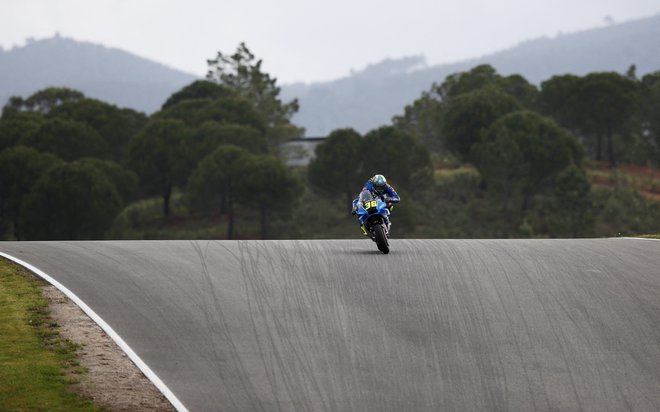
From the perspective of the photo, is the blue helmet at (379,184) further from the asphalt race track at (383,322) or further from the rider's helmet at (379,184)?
the asphalt race track at (383,322)

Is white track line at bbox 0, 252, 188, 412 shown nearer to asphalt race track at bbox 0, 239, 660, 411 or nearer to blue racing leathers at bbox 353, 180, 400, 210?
asphalt race track at bbox 0, 239, 660, 411

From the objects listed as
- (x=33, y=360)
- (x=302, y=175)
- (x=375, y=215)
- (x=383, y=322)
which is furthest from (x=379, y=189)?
(x=302, y=175)

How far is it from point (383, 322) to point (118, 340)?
12.7 ft

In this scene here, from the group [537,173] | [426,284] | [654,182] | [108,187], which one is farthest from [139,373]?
[654,182]

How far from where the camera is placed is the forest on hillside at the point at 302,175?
5938cm

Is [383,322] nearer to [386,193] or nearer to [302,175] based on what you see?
[386,193]

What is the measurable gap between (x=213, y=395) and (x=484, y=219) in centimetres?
5513

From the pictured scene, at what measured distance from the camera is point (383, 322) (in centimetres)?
1407

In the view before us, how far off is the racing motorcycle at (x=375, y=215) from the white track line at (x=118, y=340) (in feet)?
21.1

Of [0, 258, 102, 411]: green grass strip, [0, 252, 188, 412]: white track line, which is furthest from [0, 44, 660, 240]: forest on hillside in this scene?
[0, 258, 102, 411]: green grass strip

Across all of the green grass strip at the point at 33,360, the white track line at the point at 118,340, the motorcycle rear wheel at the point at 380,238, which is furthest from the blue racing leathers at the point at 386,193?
the green grass strip at the point at 33,360

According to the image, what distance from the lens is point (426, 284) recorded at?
649 inches

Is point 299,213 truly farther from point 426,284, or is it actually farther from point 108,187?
point 426,284

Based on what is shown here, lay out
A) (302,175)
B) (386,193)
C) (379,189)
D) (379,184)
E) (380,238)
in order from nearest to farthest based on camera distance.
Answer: (380,238)
(379,184)
(379,189)
(386,193)
(302,175)
